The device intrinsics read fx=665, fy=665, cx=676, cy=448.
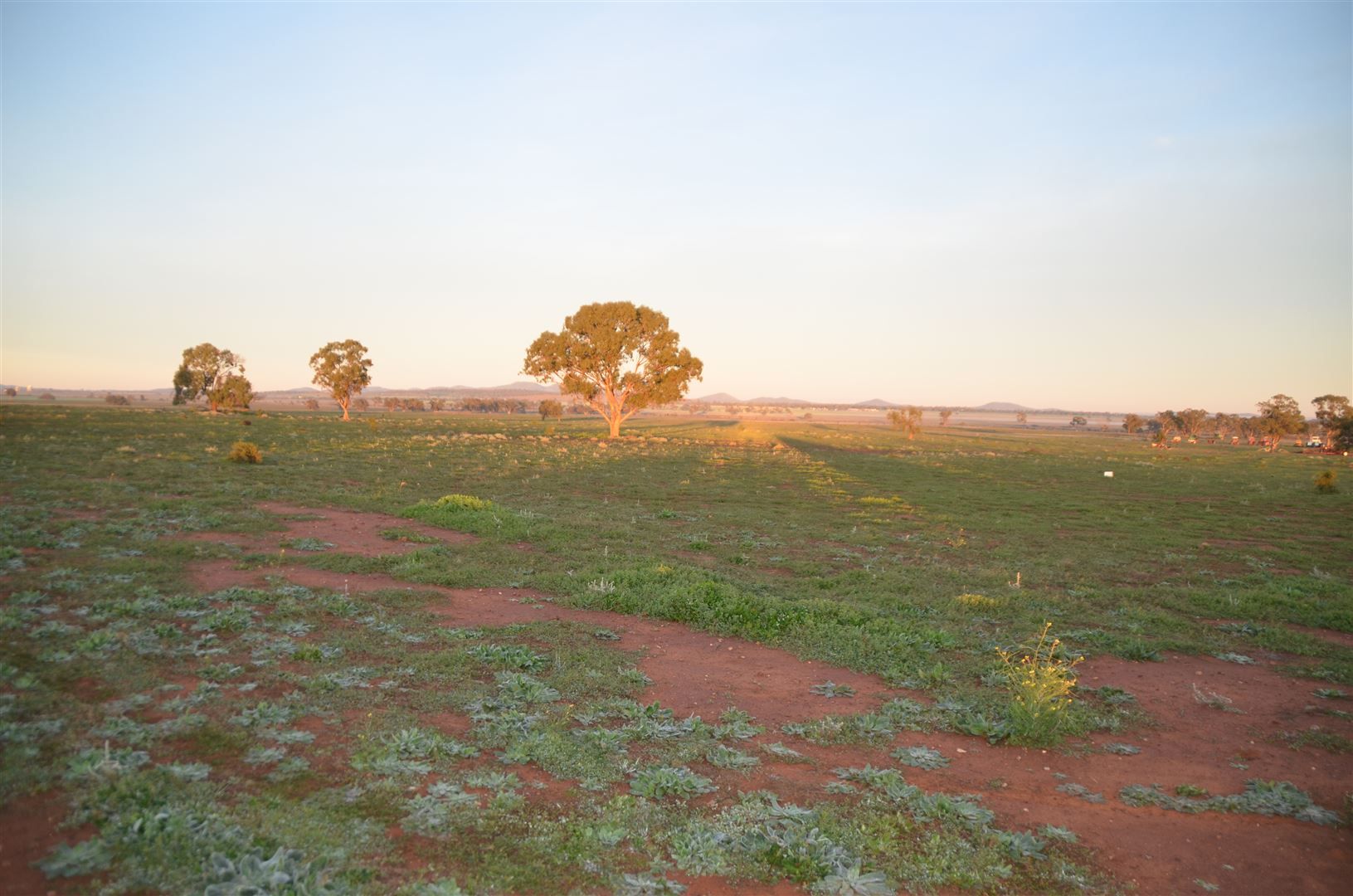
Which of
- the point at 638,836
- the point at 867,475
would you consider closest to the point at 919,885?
the point at 638,836

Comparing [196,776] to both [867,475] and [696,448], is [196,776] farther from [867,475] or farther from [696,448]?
[696,448]

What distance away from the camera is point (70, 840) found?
453 centimetres

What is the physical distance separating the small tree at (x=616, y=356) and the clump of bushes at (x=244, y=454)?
32221 mm

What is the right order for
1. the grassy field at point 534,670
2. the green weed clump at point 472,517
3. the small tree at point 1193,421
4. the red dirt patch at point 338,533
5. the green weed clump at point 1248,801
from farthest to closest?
the small tree at point 1193,421, the green weed clump at point 472,517, the red dirt patch at point 338,533, the green weed clump at point 1248,801, the grassy field at point 534,670

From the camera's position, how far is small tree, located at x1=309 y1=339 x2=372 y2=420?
87.4m

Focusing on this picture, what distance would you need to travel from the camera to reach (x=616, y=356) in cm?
6119

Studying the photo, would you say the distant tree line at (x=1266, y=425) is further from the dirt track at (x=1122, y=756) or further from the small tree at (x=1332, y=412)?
the dirt track at (x=1122, y=756)

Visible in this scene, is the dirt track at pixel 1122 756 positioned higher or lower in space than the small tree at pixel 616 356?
lower

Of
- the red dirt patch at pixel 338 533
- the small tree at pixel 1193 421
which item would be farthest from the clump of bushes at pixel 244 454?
the small tree at pixel 1193 421

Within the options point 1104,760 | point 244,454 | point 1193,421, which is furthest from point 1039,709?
point 1193,421

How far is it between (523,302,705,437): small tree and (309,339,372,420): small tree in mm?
39264

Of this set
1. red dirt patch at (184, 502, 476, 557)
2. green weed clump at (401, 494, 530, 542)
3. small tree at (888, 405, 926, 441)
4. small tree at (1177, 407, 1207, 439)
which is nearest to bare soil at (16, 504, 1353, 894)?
red dirt patch at (184, 502, 476, 557)

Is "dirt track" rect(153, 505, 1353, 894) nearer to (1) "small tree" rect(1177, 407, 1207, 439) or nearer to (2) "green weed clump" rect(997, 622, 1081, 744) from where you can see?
(2) "green weed clump" rect(997, 622, 1081, 744)

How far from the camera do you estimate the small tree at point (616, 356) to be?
61.1 meters
